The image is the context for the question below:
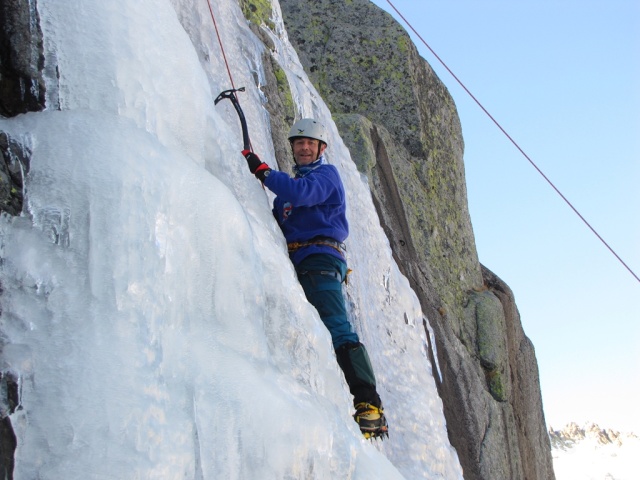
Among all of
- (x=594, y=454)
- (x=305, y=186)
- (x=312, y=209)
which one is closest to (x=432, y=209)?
(x=312, y=209)

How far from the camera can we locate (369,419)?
4.75m

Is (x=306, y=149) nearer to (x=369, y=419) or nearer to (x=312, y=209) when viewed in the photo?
(x=312, y=209)

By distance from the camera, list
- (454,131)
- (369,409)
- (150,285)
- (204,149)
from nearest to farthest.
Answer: (150,285), (204,149), (369,409), (454,131)

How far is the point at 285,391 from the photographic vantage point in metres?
3.57

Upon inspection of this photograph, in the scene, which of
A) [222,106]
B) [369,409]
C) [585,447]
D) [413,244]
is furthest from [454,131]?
[585,447]

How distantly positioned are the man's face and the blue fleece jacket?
0.17m

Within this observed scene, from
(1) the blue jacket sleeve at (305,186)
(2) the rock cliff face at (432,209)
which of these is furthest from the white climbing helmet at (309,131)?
(2) the rock cliff face at (432,209)

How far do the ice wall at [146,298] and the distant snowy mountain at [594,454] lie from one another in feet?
109

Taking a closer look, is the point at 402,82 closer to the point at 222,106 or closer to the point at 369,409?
the point at 222,106

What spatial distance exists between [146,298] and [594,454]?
36084 millimetres

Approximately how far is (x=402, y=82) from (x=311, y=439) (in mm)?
8516

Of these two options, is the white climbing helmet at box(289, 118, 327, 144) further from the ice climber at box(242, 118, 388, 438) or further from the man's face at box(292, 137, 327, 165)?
the ice climber at box(242, 118, 388, 438)

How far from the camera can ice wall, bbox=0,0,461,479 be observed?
A: 2705mm

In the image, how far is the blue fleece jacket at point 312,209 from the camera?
4.91 meters
